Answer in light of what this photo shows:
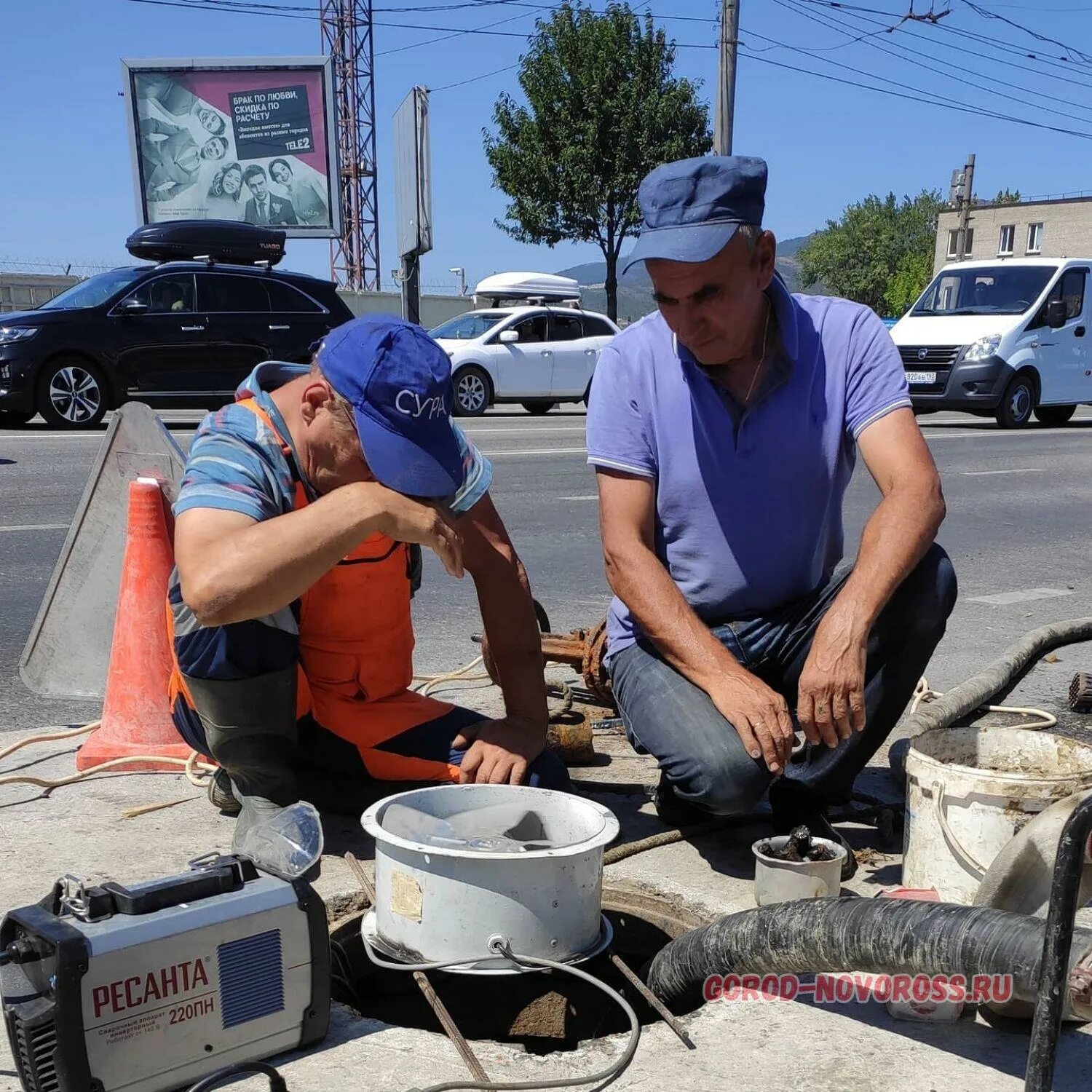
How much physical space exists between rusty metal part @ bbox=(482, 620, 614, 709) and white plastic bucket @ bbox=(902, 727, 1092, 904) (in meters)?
1.32

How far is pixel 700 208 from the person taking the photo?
2.73 m

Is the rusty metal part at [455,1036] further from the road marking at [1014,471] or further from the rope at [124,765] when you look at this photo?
the road marking at [1014,471]

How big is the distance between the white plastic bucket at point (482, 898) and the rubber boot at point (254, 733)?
1.73 feet

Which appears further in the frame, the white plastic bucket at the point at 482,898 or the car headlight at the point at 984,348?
the car headlight at the point at 984,348

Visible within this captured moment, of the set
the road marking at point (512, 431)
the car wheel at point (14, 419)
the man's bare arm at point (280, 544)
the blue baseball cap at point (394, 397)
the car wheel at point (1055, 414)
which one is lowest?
the car wheel at point (1055, 414)

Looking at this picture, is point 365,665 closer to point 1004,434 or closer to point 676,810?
point 676,810

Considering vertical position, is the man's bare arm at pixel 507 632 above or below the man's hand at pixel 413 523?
below

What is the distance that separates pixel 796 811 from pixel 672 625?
2.07 feet

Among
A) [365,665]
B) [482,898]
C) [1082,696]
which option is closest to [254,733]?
[365,665]

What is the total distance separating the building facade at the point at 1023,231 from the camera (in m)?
63.7

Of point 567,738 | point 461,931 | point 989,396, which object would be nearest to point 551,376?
point 989,396

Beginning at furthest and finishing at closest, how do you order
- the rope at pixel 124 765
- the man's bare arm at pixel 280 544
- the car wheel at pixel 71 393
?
the car wheel at pixel 71 393 < the rope at pixel 124 765 < the man's bare arm at pixel 280 544

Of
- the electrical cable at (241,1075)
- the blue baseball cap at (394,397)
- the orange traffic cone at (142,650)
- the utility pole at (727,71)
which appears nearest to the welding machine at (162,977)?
the electrical cable at (241,1075)

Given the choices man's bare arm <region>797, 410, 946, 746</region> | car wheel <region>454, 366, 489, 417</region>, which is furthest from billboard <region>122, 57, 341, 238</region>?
man's bare arm <region>797, 410, 946, 746</region>
